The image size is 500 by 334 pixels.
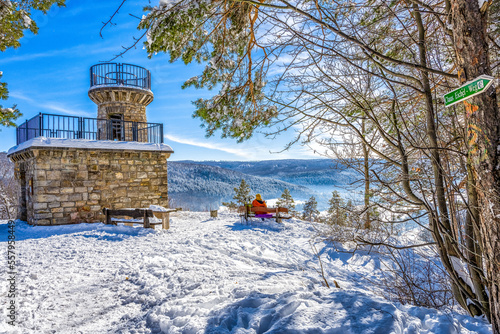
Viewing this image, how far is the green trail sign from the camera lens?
74.0 inches

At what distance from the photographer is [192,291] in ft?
12.2

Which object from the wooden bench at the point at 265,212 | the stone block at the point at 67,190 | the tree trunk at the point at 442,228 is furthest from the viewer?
the wooden bench at the point at 265,212

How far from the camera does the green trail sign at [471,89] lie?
6.17 feet

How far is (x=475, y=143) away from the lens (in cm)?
217

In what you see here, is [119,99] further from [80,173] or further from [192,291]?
[192,291]

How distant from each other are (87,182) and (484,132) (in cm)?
1161

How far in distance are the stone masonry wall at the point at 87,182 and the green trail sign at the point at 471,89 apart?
1137cm

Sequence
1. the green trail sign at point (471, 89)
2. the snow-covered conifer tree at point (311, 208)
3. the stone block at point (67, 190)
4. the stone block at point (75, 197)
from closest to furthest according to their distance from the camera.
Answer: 1. the green trail sign at point (471, 89)
2. the stone block at point (67, 190)
3. the stone block at point (75, 197)
4. the snow-covered conifer tree at point (311, 208)

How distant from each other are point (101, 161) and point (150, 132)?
9.07ft

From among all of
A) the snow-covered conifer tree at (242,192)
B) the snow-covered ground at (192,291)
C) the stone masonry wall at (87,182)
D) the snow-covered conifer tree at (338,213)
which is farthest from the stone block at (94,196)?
the snow-covered conifer tree at (242,192)

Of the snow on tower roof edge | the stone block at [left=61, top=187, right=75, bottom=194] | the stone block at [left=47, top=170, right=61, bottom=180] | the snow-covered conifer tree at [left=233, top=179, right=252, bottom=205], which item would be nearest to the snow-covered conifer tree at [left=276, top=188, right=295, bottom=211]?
the snow-covered conifer tree at [left=233, top=179, right=252, bottom=205]

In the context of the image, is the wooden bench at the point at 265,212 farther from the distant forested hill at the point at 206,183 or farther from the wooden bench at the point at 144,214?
the distant forested hill at the point at 206,183

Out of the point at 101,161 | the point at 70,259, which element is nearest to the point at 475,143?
the point at 70,259

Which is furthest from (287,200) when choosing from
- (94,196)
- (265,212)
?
(94,196)
